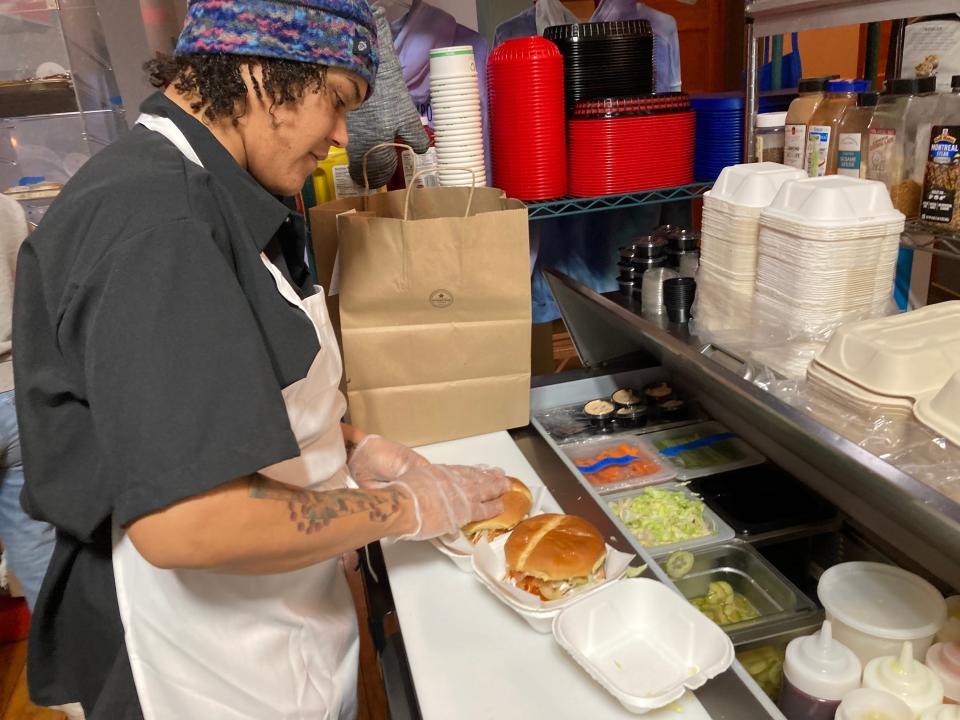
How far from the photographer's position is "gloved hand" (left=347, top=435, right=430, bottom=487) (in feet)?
4.53

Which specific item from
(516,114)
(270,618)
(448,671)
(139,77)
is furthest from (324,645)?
(139,77)

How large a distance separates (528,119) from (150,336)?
1354 millimetres

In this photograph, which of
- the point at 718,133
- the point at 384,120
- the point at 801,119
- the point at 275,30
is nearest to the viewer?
the point at 275,30

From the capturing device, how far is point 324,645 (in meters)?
1.18

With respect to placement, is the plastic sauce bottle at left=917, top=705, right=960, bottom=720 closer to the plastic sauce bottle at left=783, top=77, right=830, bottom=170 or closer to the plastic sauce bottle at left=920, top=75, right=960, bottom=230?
the plastic sauce bottle at left=920, top=75, right=960, bottom=230

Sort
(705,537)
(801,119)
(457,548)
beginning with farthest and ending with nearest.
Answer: (801,119)
(705,537)
(457,548)

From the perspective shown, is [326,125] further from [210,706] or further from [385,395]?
[210,706]

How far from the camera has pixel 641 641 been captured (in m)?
1.04

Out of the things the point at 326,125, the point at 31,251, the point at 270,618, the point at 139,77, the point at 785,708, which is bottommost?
the point at 785,708

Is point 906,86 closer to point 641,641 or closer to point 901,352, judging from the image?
point 901,352

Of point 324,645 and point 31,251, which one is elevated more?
point 31,251

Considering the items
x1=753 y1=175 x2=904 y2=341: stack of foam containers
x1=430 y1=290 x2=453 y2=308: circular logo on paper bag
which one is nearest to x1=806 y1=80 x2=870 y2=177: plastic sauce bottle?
x1=753 y1=175 x2=904 y2=341: stack of foam containers

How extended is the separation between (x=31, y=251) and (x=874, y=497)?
1083 mm

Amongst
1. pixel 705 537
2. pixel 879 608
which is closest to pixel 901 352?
pixel 879 608
